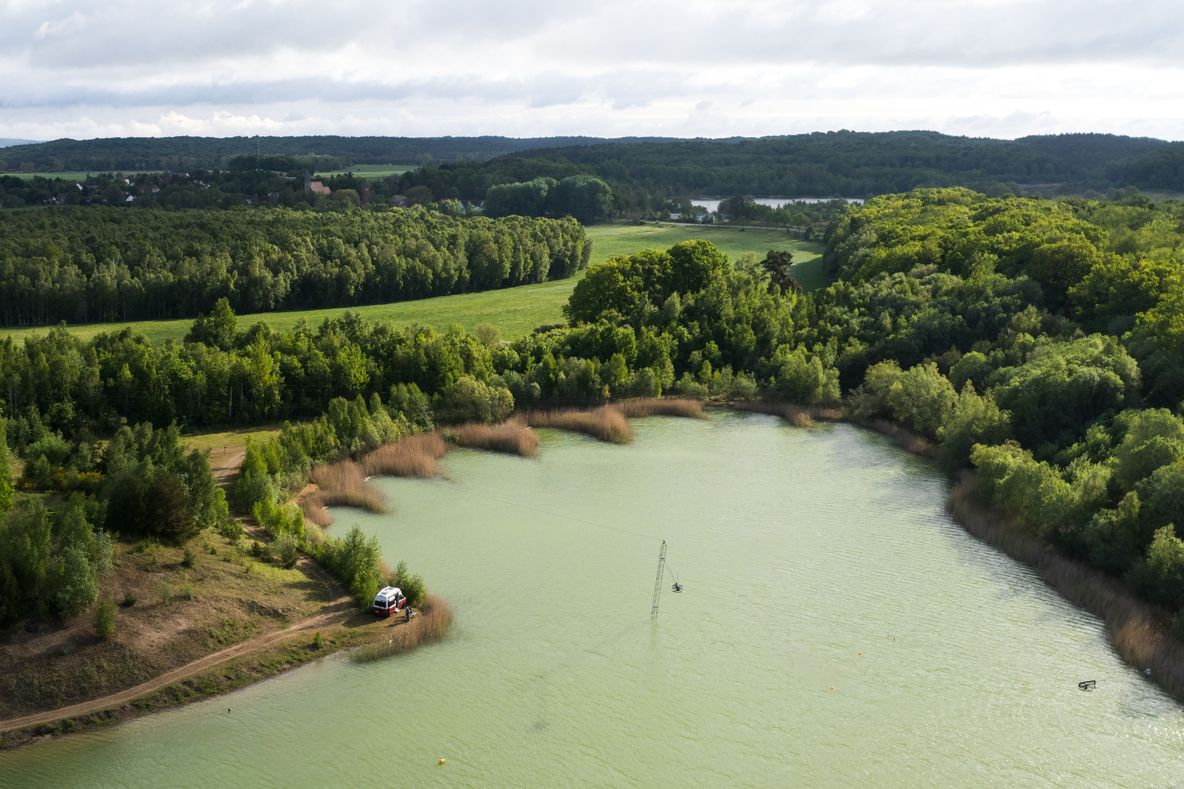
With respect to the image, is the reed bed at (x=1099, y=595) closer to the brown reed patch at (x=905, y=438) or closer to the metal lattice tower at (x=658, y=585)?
the brown reed patch at (x=905, y=438)

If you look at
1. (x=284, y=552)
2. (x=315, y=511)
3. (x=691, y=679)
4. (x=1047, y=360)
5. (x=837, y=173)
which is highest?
(x=837, y=173)

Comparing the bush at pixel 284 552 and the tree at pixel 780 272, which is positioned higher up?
the tree at pixel 780 272

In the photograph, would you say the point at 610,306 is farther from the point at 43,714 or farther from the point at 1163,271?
the point at 43,714

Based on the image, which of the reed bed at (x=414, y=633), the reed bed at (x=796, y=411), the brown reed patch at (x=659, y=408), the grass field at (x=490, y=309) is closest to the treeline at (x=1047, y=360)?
the reed bed at (x=796, y=411)

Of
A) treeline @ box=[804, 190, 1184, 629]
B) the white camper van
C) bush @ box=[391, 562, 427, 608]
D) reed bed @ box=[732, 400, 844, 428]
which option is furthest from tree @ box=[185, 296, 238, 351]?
treeline @ box=[804, 190, 1184, 629]

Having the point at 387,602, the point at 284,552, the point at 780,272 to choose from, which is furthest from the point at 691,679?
the point at 780,272

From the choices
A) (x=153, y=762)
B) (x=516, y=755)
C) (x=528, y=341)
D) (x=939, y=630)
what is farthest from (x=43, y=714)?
(x=528, y=341)

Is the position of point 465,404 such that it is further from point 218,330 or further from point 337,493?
point 218,330
